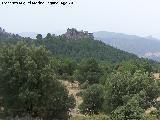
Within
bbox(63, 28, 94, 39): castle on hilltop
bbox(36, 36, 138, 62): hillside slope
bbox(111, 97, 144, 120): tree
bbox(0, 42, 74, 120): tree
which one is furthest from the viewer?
bbox(63, 28, 94, 39): castle on hilltop

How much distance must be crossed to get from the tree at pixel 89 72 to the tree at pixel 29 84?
35625mm

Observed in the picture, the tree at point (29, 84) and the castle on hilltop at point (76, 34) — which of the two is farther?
the castle on hilltop at point (76, 34)

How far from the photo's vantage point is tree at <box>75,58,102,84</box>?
77206 mm

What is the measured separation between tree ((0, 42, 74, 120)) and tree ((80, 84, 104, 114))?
1017 cm

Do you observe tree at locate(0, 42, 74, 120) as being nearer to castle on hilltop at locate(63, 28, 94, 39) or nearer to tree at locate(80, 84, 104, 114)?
tree at locate(80, 84, 104, 114)

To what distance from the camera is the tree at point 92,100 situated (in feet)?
169

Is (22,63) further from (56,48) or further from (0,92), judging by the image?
(56,48)

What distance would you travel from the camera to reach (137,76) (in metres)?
42.0

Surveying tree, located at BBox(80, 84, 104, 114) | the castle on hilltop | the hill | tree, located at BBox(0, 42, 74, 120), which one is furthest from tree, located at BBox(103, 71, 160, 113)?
the castle on hilltop

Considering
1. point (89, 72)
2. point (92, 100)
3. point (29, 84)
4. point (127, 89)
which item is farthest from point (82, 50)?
point (29, 84)

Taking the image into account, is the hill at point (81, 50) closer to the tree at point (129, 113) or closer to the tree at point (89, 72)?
the tree at point (89, 72)

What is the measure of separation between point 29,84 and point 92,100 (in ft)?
46.4

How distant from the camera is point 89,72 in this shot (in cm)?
7788

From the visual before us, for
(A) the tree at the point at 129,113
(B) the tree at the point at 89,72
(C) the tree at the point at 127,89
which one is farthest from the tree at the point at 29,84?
(B) the tree at the point at 89,72
